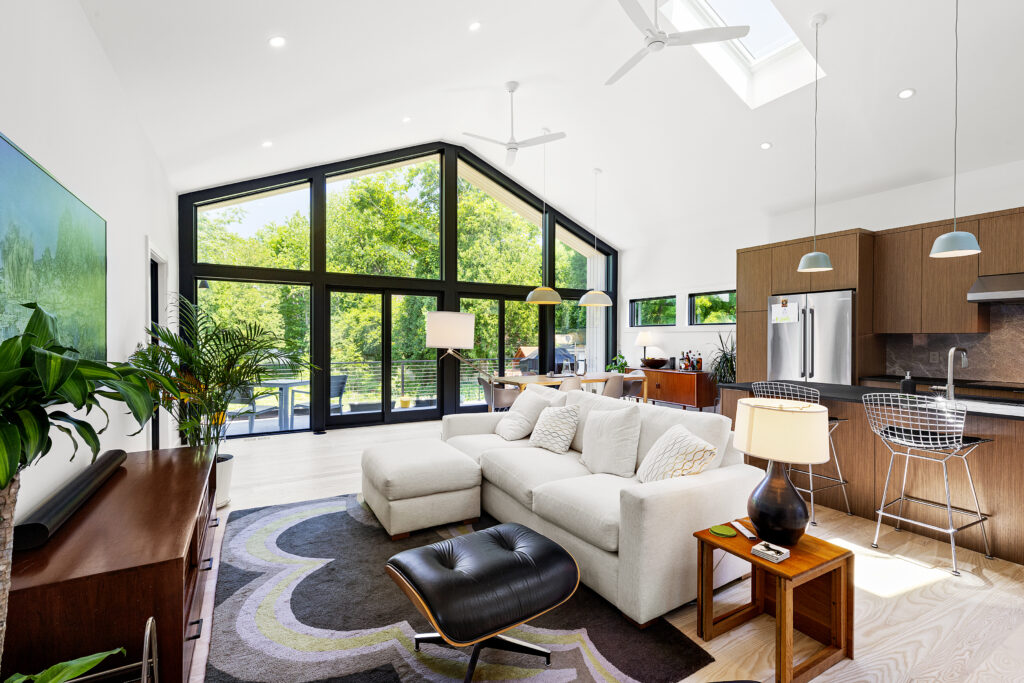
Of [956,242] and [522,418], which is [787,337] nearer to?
[956,242]

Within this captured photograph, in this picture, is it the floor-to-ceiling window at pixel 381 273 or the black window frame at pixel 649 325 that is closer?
the floor-to-ceiling window at pixel 381 273

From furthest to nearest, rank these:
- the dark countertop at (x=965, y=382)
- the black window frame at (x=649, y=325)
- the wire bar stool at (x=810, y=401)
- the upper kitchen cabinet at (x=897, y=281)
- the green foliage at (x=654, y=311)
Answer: the green foliage at (x=654, y=311), the black window frame at (x=649, y=325), the upper kitchen cabinet at (x=897, y=281), the dark countertop at (x=965, y=382), the wire bar stool at (x=810, y=401)

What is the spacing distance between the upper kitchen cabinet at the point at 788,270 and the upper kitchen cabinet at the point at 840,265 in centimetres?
12

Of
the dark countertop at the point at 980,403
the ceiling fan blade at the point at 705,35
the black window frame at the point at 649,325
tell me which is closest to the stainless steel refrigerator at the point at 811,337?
the dark countertop at the point at 980,403

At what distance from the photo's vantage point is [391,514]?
9.82ft

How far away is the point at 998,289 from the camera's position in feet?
13.6

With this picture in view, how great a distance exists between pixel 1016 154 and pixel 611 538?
5.21m

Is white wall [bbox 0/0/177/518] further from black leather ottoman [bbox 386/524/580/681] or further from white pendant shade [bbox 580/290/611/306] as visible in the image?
white pendant shade [bbox 580/290/611/306]

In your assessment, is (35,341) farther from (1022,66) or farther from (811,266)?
(1022,66)

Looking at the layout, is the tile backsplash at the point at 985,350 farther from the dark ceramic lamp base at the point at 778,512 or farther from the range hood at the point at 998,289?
the dark ceramic lamp base at the point at 778,512

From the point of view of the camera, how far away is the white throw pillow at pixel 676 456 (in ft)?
8.07

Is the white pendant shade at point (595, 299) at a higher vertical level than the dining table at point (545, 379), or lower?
higher

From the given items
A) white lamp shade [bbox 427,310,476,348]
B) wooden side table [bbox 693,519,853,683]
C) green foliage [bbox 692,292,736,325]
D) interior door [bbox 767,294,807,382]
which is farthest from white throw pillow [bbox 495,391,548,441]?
green foliage [bbox 692,292,736,325]

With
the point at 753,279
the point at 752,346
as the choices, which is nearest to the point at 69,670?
the point at 752,346
